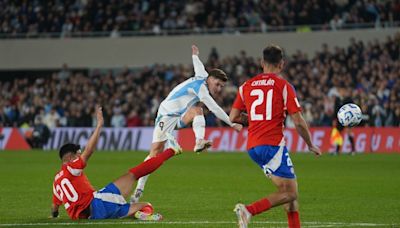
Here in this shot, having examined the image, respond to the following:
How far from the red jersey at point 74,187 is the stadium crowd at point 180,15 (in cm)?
2878

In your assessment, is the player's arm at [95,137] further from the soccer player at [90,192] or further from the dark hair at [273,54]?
the dark hair at [273,54]

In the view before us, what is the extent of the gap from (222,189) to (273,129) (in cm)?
856

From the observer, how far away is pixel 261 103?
10781 millimetres

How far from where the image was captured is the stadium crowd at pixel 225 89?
34250 mm

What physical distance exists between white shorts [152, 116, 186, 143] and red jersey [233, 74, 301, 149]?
479 cm

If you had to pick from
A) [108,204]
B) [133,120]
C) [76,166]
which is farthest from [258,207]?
[133,120]

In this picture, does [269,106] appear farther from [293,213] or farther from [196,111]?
[196,111]

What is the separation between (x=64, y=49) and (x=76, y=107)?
8450 mm

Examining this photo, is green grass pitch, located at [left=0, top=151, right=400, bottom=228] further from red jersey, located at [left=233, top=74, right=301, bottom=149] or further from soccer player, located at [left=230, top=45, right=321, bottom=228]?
red jersey, located at [left=233, top=74, right=301, bottom=149]

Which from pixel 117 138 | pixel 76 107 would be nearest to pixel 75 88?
pixel 76 107

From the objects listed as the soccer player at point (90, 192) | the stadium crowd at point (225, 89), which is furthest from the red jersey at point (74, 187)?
the stadium crowd at point (225, 89)

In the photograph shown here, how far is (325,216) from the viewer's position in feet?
45.0

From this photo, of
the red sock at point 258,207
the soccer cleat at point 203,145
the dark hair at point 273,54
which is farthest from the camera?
the soccer cleat at point 203,145

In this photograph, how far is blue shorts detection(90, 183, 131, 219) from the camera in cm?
1282
